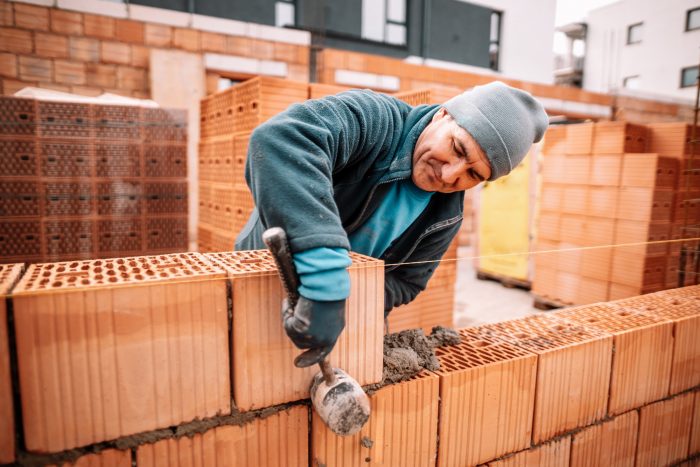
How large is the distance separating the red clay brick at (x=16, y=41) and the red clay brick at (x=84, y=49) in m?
0.56

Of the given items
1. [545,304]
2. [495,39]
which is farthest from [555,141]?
[495,39]

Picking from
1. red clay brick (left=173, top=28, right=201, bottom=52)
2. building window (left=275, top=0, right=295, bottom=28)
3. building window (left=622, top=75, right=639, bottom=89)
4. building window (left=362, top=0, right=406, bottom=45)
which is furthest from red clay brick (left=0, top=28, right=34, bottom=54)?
building window (left=622, top=75, right=639, bottom=89)

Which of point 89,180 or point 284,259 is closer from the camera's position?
point 284,259

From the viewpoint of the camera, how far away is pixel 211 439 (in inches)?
48.8

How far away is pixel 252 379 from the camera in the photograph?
1252mm

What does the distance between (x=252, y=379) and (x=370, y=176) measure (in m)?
0.91

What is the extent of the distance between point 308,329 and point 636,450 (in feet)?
6.30

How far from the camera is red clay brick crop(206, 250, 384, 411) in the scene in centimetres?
121

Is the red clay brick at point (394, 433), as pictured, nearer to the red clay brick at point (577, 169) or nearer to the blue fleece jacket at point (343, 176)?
the blue fleece jacket at point (343, 176)

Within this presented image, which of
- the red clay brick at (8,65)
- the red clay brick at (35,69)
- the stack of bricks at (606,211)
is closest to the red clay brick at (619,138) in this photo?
the stack of bricks at (606,211)

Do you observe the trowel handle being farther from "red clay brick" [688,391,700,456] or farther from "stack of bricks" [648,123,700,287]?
"stack of bricks" [648,123,700,287]

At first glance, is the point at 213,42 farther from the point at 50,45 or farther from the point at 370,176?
the point at 370,176

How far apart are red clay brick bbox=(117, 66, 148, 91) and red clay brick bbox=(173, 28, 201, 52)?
83 cm

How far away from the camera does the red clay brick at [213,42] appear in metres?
8.23
